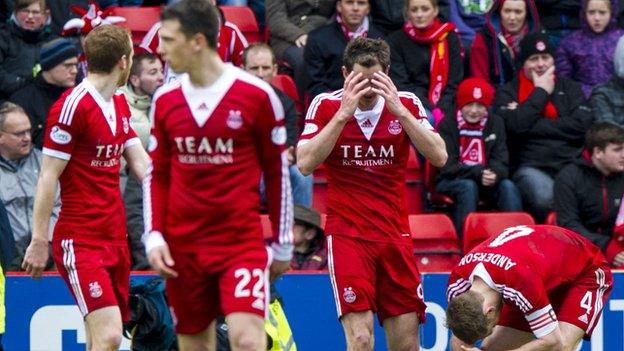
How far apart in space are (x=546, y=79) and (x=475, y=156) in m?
1.00

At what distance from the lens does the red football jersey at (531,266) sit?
27.9ft

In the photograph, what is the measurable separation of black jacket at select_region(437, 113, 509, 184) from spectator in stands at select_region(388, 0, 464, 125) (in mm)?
404

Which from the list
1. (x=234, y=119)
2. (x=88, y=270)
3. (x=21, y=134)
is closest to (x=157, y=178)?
(x=234, y=119)

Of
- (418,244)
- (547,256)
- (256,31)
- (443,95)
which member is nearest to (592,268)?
(547,256)

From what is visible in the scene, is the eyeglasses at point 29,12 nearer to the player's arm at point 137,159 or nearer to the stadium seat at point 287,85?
the stadium seat at point 287,85

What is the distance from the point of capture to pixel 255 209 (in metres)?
7.12

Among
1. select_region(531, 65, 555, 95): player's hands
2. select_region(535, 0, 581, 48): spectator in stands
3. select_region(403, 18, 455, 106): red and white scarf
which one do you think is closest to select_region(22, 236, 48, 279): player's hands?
select_region(403, 18, 455, 106): red and white scarf

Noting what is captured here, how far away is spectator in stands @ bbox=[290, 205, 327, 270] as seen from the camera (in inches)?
430

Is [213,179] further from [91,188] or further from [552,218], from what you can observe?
[552,218]

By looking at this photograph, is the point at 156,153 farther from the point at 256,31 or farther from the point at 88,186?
the point at 256,31

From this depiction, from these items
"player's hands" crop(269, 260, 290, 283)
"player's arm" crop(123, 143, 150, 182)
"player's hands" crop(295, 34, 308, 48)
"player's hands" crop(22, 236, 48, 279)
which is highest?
"player's hands" crop(295, 34, 308, 48)

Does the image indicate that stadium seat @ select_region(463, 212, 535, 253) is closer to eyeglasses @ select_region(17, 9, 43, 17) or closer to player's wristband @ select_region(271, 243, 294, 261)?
eyeglasses @ select_region(17, 9, 43, 17)

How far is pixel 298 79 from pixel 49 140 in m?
5.09

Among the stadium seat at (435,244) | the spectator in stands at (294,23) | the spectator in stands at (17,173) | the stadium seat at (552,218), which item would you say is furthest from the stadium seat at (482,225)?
the spectator in stands at (17,173)
